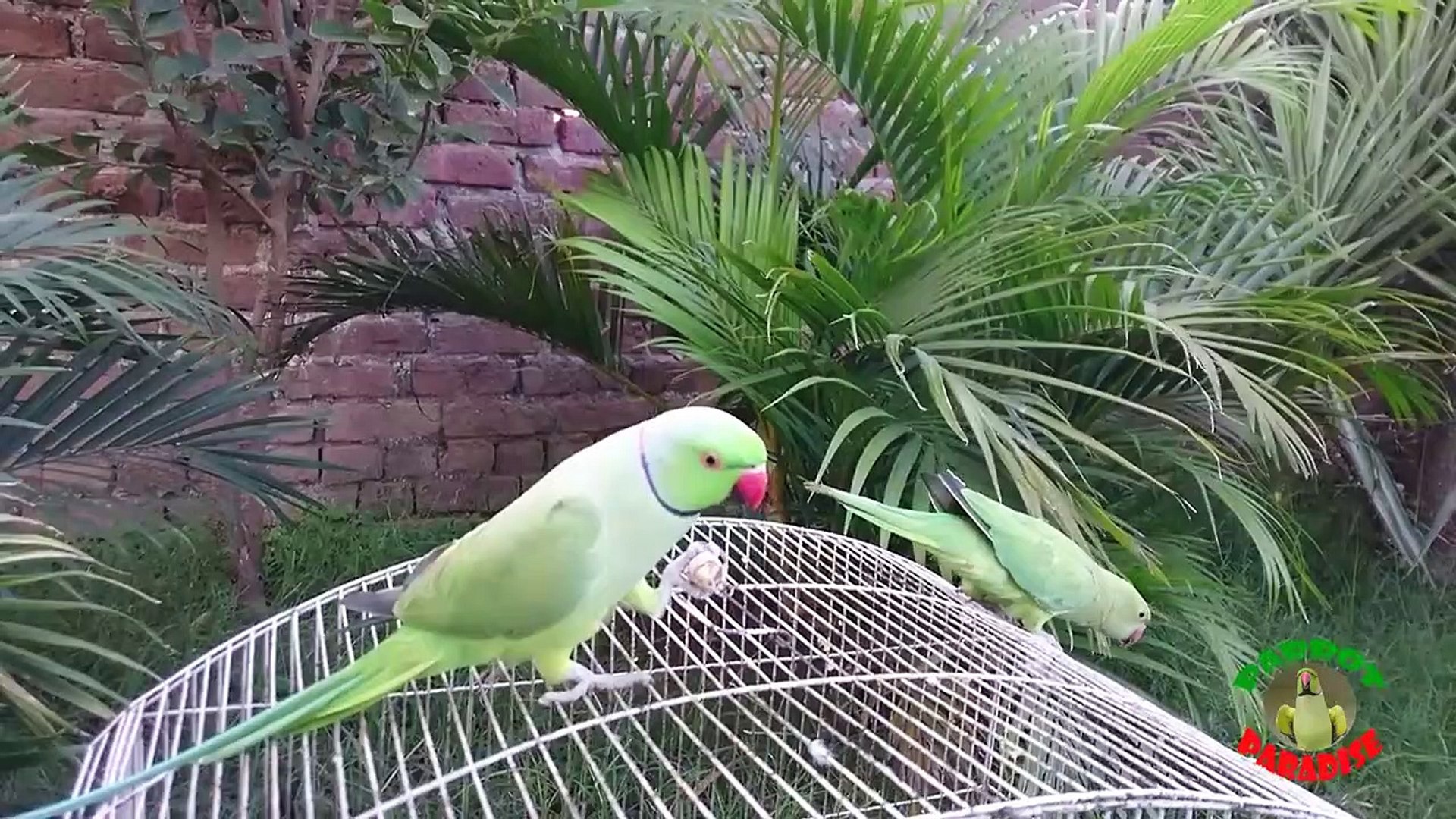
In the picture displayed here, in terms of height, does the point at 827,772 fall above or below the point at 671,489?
below

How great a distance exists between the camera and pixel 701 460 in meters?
0.53

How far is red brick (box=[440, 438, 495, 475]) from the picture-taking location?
166 centimetres

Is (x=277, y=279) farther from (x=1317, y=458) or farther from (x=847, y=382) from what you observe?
(x=1317, y=458)

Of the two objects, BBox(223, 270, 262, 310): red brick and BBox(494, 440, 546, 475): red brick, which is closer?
BBox(223, 270, 262, 310): red brick

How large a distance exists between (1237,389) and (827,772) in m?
0.65

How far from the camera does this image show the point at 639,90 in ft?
3.81

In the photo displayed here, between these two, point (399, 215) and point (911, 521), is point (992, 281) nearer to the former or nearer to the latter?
point (911, 521)

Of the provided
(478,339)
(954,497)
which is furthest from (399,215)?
(954,497)

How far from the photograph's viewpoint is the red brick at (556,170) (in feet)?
5.38

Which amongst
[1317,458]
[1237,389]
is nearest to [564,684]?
[1237,389]

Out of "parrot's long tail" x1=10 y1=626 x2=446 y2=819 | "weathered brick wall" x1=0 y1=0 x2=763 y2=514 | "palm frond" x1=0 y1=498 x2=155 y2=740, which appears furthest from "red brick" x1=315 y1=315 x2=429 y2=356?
"parrot's long tail" x1=10 y1=626 x2=446 y2=819

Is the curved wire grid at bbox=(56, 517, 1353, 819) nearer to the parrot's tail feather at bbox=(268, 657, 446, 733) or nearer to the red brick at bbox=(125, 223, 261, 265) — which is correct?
the parrot's tail feather at bbox=(268, 657, 446, 733)

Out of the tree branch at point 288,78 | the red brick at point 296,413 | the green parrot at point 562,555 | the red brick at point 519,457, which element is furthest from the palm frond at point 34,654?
the red brick at point 519,457

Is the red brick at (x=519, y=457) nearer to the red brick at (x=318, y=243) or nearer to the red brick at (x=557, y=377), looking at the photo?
the red brick at (x=557, y=377)
